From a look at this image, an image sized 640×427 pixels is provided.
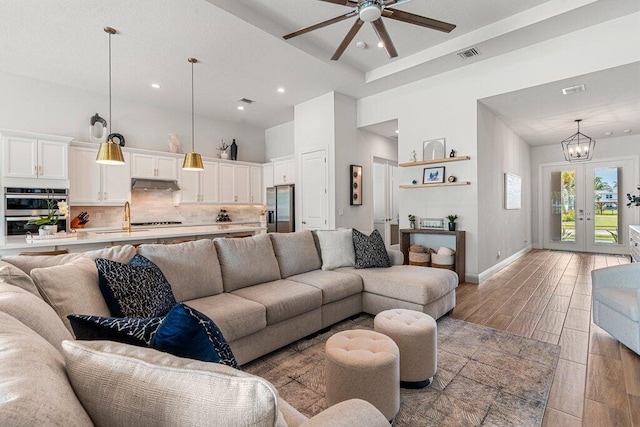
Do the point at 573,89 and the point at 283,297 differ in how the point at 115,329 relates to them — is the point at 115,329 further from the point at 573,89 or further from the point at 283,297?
the point at 573,89

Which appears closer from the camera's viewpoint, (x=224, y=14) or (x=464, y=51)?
(x=224, y=14)

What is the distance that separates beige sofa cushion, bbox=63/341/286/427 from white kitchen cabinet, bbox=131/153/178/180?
229 inches

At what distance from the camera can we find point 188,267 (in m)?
2.53

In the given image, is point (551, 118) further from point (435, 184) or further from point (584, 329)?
point (584, 329)

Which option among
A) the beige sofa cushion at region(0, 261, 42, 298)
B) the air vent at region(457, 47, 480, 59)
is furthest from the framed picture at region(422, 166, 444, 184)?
the beige sofa cushion at region(0, 261, 42, 298)

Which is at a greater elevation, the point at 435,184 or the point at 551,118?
the point at 551,118

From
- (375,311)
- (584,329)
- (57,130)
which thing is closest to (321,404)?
(375,311)

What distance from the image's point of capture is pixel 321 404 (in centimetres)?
190

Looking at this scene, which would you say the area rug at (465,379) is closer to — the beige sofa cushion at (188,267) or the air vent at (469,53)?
the beige sofa cushion at (188,267)

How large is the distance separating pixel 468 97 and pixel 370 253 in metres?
2.95

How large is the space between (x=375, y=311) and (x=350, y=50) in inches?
136

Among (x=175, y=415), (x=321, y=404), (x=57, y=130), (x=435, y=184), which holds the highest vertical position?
(x=57, y=130)

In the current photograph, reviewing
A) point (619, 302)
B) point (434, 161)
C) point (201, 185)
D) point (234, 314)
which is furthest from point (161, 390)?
point (201, 185)

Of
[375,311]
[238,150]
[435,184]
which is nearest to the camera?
[375,311]
